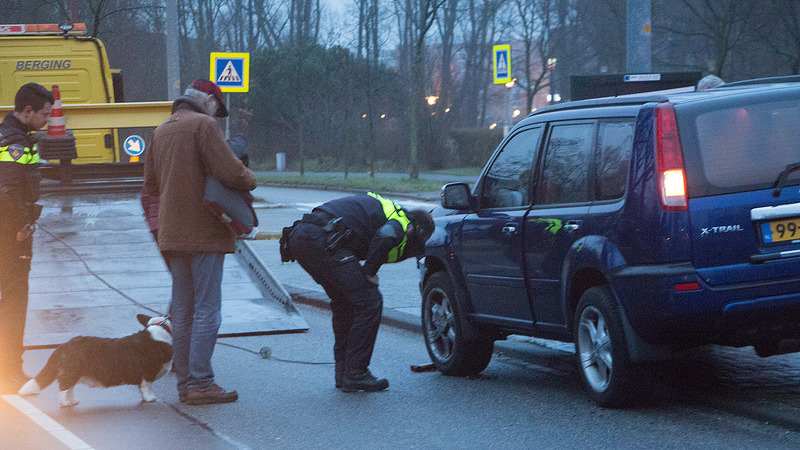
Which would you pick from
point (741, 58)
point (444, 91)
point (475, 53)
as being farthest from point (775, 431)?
point (475, 53)

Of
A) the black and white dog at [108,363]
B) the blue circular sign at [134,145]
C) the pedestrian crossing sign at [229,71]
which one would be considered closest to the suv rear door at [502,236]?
the black and white dog at [108,363]

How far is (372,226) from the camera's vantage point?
6633 mm

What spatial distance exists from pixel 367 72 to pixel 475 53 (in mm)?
22140

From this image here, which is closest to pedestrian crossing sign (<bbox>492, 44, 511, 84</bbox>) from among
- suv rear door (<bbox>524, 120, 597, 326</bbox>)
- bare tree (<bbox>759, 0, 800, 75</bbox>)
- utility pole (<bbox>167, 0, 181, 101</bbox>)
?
bare tree (<bbox>759, 0, 800, 75</bbox>)

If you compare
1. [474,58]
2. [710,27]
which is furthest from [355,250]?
[474,58]

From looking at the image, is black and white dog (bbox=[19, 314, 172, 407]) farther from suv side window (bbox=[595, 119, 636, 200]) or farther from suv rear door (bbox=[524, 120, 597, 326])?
suv side window (bbox=[595, 119, 636, 200])

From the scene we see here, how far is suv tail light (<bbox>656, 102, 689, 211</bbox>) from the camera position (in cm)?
536

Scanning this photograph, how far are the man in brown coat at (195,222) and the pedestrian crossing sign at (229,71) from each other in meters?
12.3

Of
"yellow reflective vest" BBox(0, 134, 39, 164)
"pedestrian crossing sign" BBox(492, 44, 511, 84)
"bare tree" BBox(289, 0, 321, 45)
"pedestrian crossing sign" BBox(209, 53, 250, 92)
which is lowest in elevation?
"yellow reflective vest" BBox(0, 134, 39, 164)

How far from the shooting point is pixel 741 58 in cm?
3247

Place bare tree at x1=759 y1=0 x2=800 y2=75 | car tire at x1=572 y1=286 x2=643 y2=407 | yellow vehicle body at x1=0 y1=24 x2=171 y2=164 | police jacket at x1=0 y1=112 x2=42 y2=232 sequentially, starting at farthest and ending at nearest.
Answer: bare tree at x1=759 y1=0 x2=800 y2=75, yellow vehicle body at x1=0 y1=24 x2=171 y2=164, police jacket at x1=0 y1=112 x2=42 y2=232, car tire at x1=572 y1=286 x2=643 y2=407

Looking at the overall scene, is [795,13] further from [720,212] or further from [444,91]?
[444,91]

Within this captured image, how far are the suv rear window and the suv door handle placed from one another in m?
0.77

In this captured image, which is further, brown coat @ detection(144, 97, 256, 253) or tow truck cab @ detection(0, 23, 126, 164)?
tow truck cab @ detection(0, 23, 126, 164)
